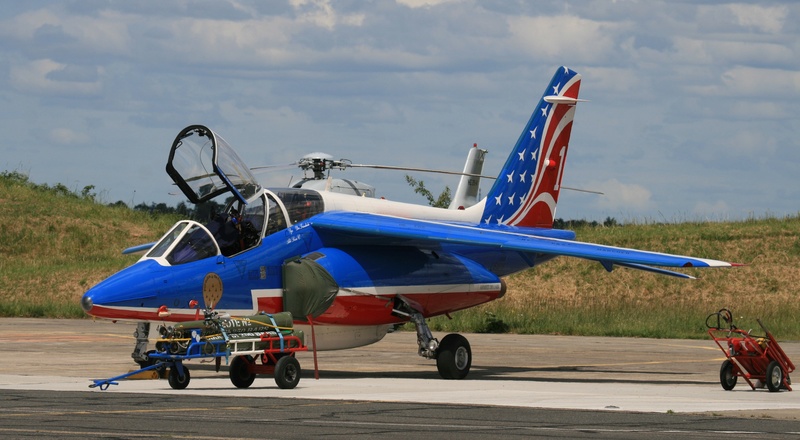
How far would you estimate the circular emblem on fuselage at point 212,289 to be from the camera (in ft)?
60.3

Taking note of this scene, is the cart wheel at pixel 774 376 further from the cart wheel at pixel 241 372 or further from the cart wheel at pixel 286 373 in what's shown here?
the cart wheel at pixel 241 372

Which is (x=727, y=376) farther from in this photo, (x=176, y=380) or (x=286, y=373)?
(x=176, y=380)

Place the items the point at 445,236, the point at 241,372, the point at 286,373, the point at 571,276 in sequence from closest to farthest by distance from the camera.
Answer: the point at 286,373 → the point at 241,372 → the point at 445,236 → the point at 571,276

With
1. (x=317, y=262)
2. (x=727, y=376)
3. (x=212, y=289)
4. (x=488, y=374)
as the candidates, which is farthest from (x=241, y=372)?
(x=727, y=376)

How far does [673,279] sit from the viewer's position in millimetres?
47688

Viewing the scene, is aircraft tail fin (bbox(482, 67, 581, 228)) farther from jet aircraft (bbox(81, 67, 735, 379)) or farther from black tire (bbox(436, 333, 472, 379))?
black tire (bbox(436, 333, 472, 379))

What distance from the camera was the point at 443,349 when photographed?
20469mm

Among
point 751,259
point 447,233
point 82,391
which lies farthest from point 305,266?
point 751,259

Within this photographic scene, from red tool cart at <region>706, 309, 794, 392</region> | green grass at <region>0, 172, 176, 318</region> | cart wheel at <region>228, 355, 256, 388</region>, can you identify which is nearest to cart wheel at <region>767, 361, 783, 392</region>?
red tool cart at <region>706, 309, 794, 392</region>

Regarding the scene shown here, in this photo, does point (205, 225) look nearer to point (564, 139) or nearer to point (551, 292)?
point (564, 139)

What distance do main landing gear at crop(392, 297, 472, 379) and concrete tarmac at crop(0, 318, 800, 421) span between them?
0.27 metres

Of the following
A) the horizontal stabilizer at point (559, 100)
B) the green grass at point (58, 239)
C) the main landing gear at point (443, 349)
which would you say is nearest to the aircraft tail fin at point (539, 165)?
the horizontal stabilizer at point (559, 100)

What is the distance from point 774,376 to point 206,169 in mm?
8980

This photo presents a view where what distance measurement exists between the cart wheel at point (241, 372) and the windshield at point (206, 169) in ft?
9.92
